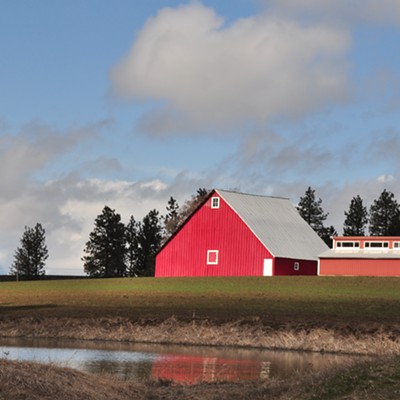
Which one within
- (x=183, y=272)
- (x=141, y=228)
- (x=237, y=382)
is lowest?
(x=237, y=382)

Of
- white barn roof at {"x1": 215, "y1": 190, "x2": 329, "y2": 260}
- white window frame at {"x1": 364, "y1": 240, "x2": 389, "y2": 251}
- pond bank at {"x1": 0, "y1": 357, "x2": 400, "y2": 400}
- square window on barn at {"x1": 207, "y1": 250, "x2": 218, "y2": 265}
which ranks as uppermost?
white barn roof at {"x1": 215, "y1": 190, "x2": 329, "y2": 260}

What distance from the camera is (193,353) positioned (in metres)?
37.3

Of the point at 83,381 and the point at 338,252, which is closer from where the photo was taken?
the point at 83,381

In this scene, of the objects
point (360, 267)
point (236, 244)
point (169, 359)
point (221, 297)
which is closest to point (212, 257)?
point (236, 244)

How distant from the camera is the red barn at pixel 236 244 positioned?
299 ft

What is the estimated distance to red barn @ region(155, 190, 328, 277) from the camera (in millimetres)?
91250

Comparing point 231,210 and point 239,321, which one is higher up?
point 231,210

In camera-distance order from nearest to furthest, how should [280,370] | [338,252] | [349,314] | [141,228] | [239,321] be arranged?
[280,370], [239,321], [349,314], [338,252], [141,228]

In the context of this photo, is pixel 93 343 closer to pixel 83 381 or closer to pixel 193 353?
pixel 193 353

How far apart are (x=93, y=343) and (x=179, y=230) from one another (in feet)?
182

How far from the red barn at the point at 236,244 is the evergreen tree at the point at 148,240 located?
4223cm

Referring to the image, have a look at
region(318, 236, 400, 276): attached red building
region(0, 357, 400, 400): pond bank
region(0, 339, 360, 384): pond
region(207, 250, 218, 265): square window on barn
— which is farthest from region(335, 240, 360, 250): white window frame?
region(0, 357, 400, 400): pond bank

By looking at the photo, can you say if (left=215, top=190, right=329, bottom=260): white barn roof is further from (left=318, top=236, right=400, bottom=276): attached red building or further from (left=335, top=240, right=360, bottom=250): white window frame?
(left=318, top=236, right=400, bottom=276): attached red building

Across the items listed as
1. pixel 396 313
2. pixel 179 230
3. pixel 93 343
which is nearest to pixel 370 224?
pixel 179 230
